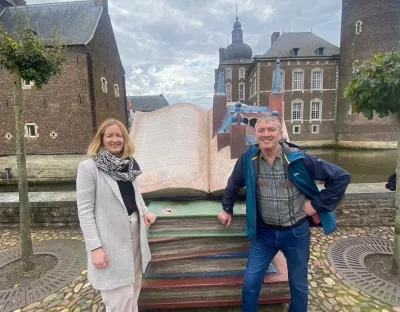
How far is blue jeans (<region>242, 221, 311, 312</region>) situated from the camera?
1878 mm

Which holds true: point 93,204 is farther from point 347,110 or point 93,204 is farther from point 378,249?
point 347,110

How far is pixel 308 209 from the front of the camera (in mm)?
1858

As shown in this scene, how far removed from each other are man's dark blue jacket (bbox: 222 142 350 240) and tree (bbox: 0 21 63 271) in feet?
9.42

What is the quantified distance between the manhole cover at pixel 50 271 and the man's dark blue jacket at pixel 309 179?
94.0 inches

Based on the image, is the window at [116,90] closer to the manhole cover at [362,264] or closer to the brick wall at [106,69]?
the brick wall at [106,69]

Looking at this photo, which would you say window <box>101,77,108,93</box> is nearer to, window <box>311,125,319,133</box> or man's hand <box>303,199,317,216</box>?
man's hand <box>303,199,317,216</box>

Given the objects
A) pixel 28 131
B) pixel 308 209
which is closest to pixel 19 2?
pixel 28 131

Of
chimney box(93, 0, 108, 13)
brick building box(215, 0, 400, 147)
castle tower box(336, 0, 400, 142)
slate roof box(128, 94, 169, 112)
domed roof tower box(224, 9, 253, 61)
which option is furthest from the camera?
slate roof box(128, 94, 169, 112)

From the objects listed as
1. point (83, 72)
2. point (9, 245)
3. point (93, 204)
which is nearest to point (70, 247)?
point (9, 245)

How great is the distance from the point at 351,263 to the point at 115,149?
10.3 feet

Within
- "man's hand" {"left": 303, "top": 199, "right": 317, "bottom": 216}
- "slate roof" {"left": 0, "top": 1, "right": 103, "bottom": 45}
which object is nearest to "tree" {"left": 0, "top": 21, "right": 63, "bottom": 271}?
"man's hand" {"left": 303, "top": 199, "right": 317, "bottom": 216}

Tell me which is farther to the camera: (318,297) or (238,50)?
(238,50)

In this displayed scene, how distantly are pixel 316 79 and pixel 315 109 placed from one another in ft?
11.7

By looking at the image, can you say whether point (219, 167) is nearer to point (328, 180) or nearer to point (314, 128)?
point (328, 180)
